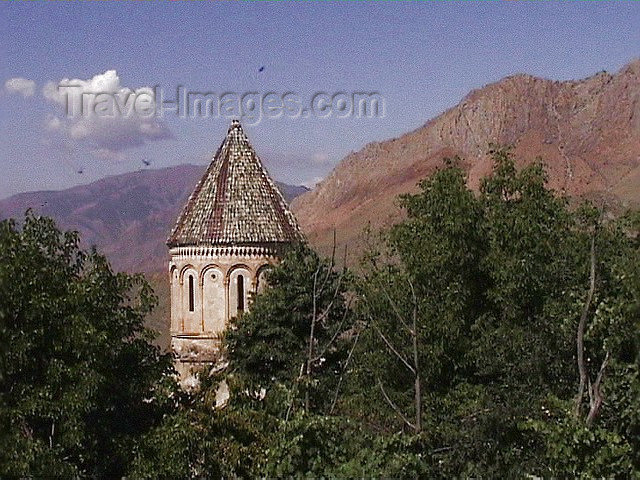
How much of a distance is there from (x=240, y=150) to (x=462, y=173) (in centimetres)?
612

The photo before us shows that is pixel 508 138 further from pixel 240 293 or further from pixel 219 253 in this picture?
pixel 219 253

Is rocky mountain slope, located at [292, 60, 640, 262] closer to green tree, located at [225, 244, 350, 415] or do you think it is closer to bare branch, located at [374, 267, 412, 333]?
green tree, located at [225, 244, 350, 415]

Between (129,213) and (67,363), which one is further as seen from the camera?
(129,213)

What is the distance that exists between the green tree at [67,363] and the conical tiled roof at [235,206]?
569cm

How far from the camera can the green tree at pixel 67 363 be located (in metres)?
10.1

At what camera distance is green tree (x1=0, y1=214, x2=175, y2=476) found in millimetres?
10141

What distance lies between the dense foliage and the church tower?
216cm

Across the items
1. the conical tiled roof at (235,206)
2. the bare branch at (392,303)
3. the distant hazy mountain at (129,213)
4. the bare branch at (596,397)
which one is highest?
the distant hazy mountain at (129,213)

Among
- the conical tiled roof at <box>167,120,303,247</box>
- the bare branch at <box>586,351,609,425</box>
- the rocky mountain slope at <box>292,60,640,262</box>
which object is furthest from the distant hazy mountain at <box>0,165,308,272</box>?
the bare branch at <box>586,351,609,425</box>

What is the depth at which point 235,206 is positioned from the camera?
17.9m

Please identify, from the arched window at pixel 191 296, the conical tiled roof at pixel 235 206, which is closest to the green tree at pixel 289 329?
the conical tiled roof at pixel 235 206

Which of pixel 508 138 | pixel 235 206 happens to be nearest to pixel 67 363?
pixel 235 206

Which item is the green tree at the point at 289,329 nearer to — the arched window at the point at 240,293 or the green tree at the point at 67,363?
the arched window at the point at 240,293

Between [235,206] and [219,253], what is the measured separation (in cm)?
101
